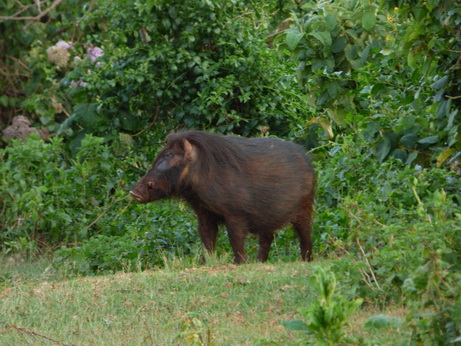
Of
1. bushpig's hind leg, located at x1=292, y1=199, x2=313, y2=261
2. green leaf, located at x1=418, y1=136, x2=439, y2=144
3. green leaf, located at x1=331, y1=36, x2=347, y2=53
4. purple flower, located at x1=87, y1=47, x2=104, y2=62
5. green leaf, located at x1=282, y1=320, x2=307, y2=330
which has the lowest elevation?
bushpig's hind leg, located at x1=292, y1=199, x2=313, y2=261

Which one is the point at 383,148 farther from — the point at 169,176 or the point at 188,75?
the point at 188,75

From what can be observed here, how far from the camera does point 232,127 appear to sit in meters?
10.5

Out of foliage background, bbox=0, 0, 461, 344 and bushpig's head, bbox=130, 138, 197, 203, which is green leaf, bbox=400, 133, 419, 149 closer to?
foliage background, bbox=0, 0, 461, 344

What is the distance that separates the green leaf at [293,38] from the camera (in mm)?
7527

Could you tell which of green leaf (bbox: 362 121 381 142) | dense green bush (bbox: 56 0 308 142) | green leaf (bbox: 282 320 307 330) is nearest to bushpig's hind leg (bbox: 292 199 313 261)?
green leaf (bbox: 362 121 381 142)

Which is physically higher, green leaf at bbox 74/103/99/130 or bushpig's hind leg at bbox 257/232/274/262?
green leaf at bbox 74/103/99/130

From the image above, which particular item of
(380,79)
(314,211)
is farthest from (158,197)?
(380,79)

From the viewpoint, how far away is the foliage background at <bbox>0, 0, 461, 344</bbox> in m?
6.74

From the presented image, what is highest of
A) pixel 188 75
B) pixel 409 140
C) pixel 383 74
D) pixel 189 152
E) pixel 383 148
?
pixel 383 74

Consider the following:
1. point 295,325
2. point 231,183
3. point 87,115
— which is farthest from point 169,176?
point 295,325

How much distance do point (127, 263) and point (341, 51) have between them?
2.87 m

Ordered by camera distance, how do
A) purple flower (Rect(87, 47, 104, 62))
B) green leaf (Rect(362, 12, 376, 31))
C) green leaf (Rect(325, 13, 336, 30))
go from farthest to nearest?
purple flower (Rect(87, 47, 104, 62))
green leaf (Rect(325, 13, 336, 30))
green leaf (Rect(362, 12, 376, 31))

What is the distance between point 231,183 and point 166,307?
2.22 meters

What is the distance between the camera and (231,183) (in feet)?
26.7
